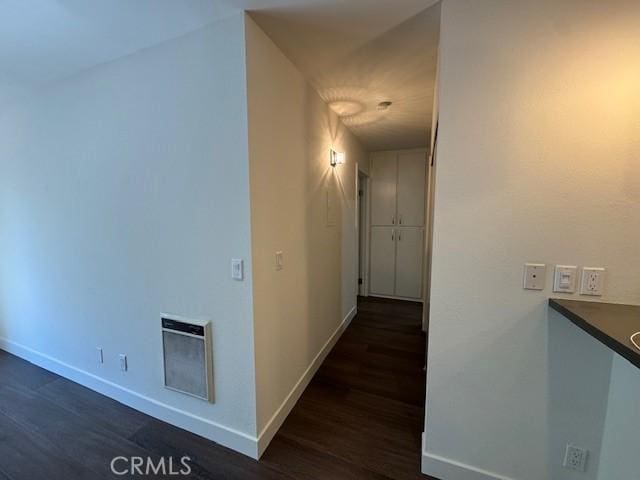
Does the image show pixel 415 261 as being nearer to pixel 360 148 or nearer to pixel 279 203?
pixel 360 148

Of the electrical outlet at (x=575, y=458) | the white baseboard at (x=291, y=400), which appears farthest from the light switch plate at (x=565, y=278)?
the white baseboard at (x=291, y=400)

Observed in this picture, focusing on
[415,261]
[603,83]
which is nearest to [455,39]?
[603,83]

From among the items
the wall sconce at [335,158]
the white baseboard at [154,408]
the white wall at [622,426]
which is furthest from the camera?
the wall sconce at [335,158]

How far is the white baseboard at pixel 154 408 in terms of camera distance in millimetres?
1609

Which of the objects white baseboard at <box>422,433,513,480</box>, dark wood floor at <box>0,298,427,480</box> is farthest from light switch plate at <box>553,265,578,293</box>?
dark wood floor at <box>0,298,427,480</box>

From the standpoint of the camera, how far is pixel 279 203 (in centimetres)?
173

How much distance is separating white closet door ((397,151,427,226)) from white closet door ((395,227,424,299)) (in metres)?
0.17

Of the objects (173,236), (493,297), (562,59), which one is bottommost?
(493,297)

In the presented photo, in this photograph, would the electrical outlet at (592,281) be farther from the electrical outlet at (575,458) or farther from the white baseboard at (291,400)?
the white baseboard at (291,400)

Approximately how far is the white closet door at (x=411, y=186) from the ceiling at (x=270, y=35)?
6.63ft

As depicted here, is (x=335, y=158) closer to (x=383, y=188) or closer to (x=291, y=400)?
(x=383, y=188)

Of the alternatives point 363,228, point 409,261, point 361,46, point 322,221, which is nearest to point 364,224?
point 363,228

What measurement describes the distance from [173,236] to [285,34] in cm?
138

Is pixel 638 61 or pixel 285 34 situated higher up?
pixel 285 34
